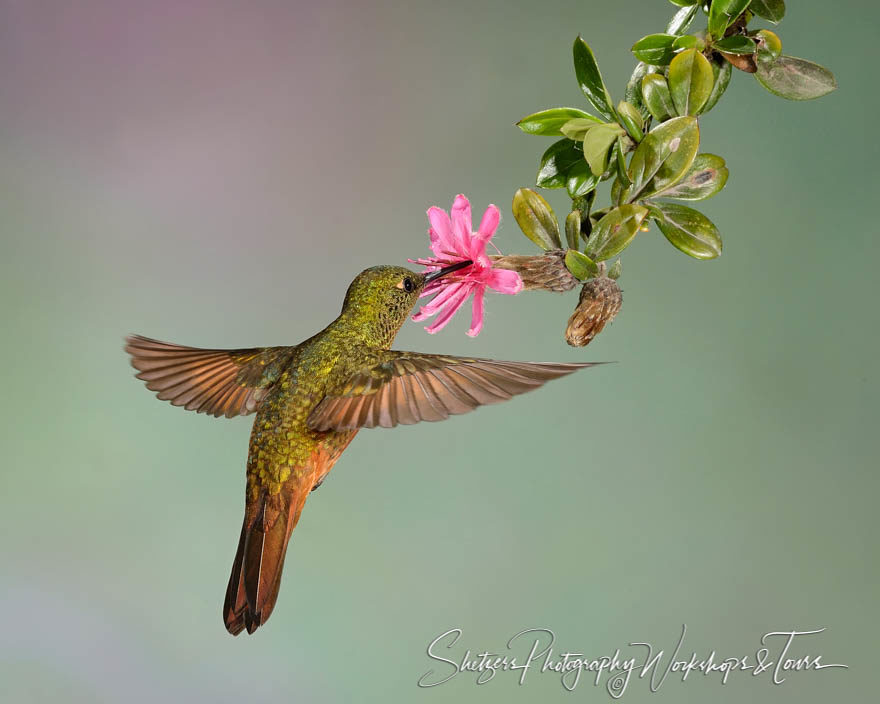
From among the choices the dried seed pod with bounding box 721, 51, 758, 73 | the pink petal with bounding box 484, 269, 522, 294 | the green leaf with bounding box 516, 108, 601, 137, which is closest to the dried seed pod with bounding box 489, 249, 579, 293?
the pink petal with bounding box 484, 269, 522, 294

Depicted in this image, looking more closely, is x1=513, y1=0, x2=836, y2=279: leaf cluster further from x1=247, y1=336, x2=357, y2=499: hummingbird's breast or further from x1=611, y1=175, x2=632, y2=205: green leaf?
x1=247, y1=336, x2=357, y2=499: hummingbird's breast

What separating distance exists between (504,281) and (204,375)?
356 mm

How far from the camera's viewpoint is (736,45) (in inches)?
32.1

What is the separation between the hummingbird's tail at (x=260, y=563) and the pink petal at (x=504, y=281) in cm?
29

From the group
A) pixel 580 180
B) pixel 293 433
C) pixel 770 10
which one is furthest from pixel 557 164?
pixel 293 433

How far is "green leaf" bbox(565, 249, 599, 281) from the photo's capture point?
76cm

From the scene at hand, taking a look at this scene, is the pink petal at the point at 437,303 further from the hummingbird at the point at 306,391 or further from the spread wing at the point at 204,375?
the spread wing at the point at 204,375

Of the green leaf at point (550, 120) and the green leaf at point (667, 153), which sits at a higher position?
the green leaf at point (550, 120)

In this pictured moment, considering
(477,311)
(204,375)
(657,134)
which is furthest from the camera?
(204,375)

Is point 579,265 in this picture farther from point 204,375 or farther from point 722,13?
point 204,375

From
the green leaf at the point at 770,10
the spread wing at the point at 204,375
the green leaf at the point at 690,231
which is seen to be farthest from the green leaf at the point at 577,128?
the spread wing at the point at 204,375

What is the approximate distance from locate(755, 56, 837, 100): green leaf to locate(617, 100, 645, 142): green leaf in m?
0.12

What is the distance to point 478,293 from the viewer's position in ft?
2.79

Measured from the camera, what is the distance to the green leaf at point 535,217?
0.83m
